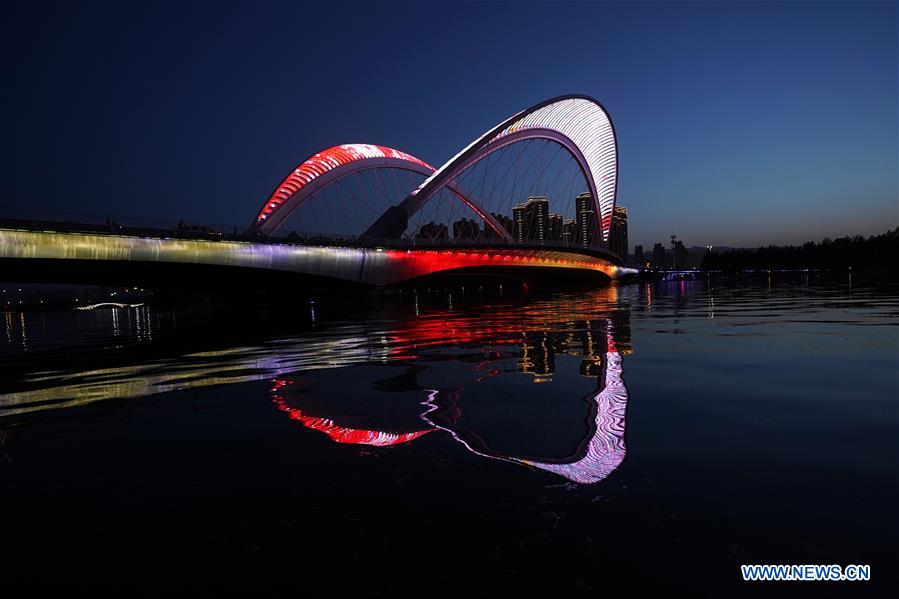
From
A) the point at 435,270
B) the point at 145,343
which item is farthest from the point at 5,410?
the point at 435,270

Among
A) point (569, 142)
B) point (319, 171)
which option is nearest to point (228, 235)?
point (319, 171)

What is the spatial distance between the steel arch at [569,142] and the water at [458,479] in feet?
187

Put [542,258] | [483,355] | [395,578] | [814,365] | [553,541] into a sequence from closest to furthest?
[395,578] < [553,541] < [814,365] < [483,355] < [542,258]

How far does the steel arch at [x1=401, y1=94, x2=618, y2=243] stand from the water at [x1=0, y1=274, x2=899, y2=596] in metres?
57.0

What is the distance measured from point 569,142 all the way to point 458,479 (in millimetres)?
85668

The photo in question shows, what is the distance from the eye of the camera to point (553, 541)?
3592mm

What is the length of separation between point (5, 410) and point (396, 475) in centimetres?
765

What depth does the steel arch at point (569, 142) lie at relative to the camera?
66250mm

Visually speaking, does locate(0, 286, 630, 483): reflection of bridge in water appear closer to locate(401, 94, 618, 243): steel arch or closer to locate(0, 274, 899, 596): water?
locate(0, 274, 899, 596): water

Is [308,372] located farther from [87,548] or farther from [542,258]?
[542,258]

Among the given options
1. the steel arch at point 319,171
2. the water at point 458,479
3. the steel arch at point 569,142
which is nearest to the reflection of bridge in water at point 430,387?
the water at point 458,479

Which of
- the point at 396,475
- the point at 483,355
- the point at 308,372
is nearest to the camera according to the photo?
the point at 396,475

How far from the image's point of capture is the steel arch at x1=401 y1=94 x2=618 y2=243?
66250mm

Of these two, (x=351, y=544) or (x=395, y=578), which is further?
(x=351, y=544)
